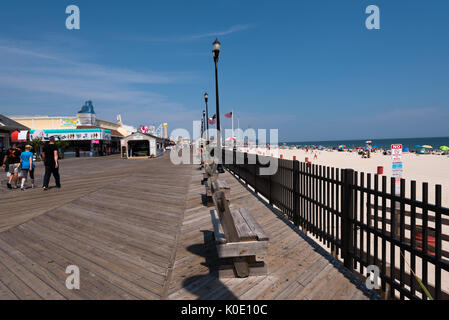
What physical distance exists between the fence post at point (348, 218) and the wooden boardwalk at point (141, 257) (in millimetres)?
216

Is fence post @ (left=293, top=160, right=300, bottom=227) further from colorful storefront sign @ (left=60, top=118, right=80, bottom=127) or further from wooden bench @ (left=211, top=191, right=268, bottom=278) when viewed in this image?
colorful storefront sign @ (left=60, top=118, right=80, bottom=127)

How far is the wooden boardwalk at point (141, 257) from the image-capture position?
3.18m

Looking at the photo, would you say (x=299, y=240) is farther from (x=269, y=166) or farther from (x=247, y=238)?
(x=269, y=166)

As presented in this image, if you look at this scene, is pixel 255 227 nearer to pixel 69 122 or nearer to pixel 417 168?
pixel 417 168

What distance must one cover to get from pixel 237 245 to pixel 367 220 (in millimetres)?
1762

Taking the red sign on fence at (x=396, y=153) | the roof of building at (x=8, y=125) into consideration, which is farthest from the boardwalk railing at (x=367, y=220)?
the roof of building at (x=8, y=125)

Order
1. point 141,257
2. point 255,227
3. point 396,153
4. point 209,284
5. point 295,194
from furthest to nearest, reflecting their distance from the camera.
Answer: point 396,153 < point 295,194 < point 141,257 < point 255,227 < point 209,284

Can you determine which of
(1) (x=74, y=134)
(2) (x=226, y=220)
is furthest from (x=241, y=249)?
(1) (x=74, y=134)

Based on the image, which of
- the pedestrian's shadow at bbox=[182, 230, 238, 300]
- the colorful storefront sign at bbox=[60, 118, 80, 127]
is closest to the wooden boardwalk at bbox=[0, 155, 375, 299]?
the pedestrian's shadow at bbox=[182, 230, 238, 300]

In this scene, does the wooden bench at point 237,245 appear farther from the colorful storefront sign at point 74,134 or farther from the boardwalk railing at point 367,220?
the colorful storefront sign at point 74,134

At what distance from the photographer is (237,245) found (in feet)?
11.1

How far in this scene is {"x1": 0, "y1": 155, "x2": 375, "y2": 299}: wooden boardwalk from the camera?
3182mm

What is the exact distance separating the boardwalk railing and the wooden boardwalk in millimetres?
335
